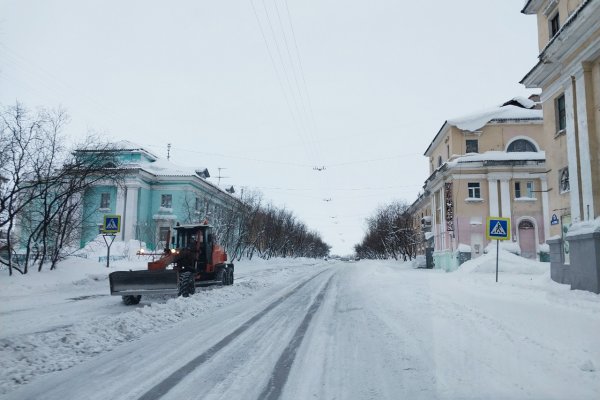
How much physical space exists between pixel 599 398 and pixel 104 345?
7005 mm

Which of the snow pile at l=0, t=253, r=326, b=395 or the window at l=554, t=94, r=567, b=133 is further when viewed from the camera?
the window at l=554, t=94, r=567, b=133

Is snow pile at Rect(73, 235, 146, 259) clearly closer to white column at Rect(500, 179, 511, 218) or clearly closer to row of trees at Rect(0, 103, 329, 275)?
A: row of trees at Rect(0, 103, 329, 275)

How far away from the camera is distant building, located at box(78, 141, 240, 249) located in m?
49.2

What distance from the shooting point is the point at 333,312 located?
1218 centimetres

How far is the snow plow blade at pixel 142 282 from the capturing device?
43.9 ft

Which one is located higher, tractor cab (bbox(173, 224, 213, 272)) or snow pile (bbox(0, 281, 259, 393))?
tractor cab (bbox(173, 224, 213, 272))

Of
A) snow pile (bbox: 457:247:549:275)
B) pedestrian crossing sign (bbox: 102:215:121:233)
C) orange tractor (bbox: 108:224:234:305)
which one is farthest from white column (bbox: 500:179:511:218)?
pedestrian crossing sign (bbox: 102:215:121:233)

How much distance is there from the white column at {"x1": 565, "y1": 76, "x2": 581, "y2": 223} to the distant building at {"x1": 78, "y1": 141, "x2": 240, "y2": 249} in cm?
3653

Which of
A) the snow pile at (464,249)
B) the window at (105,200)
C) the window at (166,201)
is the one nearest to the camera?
the snow pile at (464,249)

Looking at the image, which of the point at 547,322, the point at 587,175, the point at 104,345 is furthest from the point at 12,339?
the point at 587,175

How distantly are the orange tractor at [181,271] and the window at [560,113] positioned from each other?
47.2ft

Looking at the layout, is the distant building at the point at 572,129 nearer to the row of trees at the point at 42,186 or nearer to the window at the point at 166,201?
the row of trees at the point at 42,186

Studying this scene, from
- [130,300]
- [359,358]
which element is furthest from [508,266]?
[359,358]

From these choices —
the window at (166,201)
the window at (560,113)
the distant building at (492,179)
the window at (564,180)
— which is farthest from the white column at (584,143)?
the window at (166,201)
